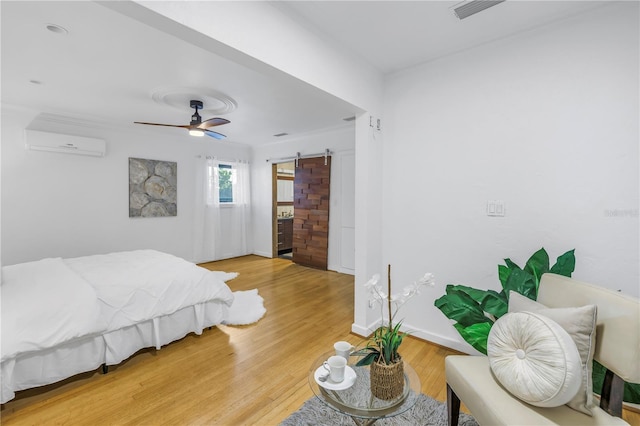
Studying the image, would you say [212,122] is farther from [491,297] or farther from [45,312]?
[491,297]

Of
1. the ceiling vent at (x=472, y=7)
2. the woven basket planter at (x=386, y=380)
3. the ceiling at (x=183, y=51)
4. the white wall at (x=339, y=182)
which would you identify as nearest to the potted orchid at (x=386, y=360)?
the woven basket planter at (x=386, y=380)

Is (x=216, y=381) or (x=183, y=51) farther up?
(x=183, y=51)

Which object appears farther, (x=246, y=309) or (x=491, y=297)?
(x=246, y=309)

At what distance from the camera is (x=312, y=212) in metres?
5.60

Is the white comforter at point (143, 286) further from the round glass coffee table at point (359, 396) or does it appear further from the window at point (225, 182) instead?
the window at point (225, 182)

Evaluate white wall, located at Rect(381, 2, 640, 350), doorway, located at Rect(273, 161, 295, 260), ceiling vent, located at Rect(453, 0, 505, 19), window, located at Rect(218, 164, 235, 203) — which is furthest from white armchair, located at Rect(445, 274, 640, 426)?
window, located at Rect(218, 164, 235, 203)

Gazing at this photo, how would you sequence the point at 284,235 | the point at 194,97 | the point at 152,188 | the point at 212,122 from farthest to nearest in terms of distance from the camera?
the point at 284,235, the point at 152,188, the point at 194,97, the point at 212,122

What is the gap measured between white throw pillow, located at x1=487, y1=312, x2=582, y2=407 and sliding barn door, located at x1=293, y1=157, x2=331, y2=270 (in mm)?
4100

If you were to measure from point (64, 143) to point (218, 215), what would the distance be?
267 cm

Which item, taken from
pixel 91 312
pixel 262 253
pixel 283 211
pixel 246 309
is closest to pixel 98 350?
pixel 91 312

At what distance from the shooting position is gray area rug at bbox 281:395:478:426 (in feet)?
5.51

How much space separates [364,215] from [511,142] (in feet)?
4.27

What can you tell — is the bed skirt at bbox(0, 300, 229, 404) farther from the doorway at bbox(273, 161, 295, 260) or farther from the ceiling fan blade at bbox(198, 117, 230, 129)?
the doorway at bbox(273, 161, 295, 260)

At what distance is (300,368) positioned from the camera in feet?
7.43
